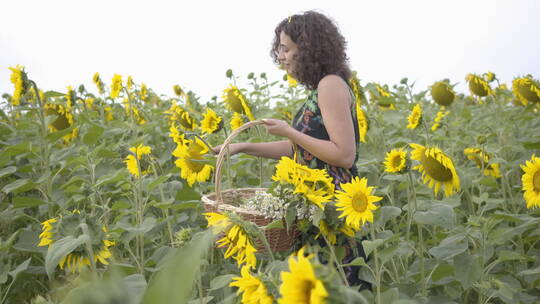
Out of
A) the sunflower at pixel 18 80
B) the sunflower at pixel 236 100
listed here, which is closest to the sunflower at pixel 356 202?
the sunflower at pixel 236 100

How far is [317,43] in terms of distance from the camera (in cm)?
188

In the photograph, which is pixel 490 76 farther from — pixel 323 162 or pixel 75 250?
pixel 75 250

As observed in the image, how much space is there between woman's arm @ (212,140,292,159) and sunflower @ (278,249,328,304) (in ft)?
3.90

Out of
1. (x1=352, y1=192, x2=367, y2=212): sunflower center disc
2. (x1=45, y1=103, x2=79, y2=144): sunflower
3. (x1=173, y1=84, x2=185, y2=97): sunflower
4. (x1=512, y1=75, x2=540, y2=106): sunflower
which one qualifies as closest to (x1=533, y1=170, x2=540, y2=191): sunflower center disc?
(x1=352, y1=192, x2=367, y2=212): sunflower center disc

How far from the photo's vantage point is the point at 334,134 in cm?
165

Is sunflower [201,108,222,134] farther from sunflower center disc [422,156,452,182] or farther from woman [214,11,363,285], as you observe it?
sunflower center disc [422,156,452,182]

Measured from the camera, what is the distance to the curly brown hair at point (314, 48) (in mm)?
1876

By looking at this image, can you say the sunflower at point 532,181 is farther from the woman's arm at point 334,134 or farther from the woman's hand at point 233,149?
the woman's hand at point 233,149

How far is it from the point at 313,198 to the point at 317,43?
0.92 m

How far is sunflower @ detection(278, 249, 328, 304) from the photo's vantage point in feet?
1.88

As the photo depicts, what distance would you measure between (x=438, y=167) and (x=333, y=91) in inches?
18.5

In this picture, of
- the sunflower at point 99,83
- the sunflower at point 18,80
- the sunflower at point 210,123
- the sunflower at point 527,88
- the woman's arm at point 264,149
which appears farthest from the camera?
the sunflower at point 99,83

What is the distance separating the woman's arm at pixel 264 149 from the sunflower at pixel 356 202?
648 mm

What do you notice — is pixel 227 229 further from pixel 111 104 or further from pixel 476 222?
pixel 111 104
